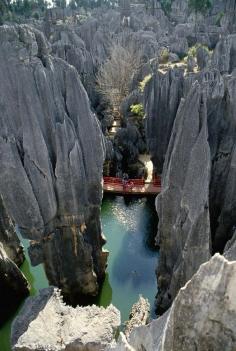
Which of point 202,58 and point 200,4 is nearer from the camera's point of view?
point 202,58

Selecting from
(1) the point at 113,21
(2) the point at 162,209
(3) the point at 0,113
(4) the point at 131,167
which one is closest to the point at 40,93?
(3) the point at 0,113

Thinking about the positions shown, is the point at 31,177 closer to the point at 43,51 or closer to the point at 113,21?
the point at 43,51

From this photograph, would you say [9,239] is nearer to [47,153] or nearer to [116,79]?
[47,153]

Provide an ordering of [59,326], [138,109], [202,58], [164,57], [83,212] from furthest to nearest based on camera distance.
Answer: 1. [164,57]
2. [202,58]
3. [138,109]
4. [83,212]
5. [59,326]

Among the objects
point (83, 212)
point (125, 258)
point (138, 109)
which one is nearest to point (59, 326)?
point (83, 212)

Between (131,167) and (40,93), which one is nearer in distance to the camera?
(40,93)
